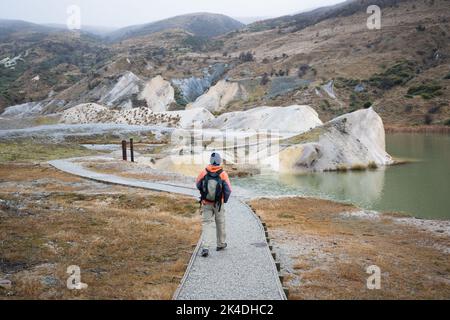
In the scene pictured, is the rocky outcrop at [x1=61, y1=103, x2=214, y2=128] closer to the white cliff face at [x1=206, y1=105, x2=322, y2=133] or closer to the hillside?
the white cliff face at [x1=206, y1=105, x2=322, y2=133]

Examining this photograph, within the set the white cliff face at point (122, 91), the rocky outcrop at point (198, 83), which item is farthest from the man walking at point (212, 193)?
the rocky outcrop at point (198, 83)

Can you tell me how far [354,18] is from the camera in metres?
Answer: 168

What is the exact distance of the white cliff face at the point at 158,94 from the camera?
108 meters

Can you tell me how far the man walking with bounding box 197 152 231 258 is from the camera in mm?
13539

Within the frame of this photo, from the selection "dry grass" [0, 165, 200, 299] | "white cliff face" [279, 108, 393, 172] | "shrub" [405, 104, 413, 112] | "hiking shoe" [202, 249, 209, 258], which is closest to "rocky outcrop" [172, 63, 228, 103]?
"shrub" [405, 104, 413, 112]

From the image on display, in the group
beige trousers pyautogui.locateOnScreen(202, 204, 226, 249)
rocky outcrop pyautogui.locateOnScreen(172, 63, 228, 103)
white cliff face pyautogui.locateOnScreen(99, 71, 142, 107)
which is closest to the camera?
beige trousers pyautogui.locateOnScreen(202, 204, 226, 249)

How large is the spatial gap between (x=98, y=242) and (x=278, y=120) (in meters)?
54.6

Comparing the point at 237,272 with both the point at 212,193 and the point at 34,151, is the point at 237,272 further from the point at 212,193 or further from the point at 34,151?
the point at 34,151

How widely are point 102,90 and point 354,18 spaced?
9989 cm

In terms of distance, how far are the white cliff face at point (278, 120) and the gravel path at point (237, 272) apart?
49914mm

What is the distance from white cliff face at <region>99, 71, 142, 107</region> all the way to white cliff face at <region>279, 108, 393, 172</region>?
6105 centimetres
